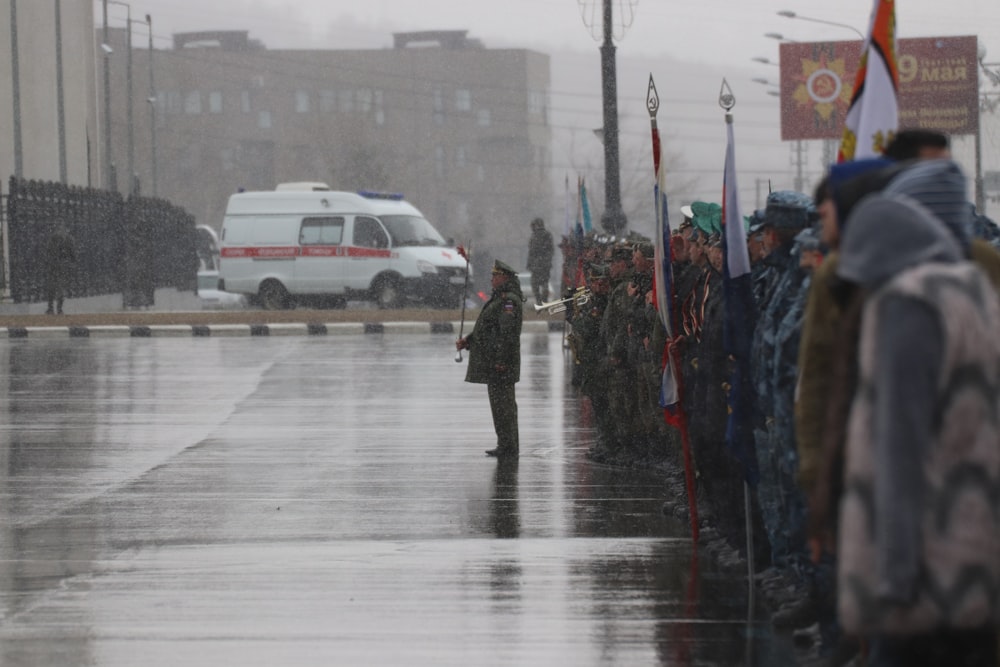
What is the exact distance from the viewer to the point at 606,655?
21.8ft

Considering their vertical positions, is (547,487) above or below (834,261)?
below

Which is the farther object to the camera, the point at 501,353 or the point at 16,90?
the point at 16,90

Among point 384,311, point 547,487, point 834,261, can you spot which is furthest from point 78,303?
point 834,261

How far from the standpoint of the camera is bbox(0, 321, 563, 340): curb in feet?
99.6

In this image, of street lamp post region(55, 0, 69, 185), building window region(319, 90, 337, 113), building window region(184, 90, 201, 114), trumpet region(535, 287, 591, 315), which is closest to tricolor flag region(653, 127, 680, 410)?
trumpet region(535, 287, 591, 315)

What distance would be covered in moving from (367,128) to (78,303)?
72633 millimetres

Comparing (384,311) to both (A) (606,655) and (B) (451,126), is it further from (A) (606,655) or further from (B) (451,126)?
(B) (451,126)

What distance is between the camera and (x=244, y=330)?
30.9 metres

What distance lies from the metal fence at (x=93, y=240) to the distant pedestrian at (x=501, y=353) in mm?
21560

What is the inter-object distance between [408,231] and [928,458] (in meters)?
32.2

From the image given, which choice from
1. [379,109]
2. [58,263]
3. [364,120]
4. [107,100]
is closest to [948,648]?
[58,263]

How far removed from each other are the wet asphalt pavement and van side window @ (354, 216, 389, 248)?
17223 mm

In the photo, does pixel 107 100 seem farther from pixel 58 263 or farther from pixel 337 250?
pixel 58 263

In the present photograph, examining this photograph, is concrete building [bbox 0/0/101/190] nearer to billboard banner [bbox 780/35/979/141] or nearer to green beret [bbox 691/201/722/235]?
billboard banner [bbox 780/35/979/141]
